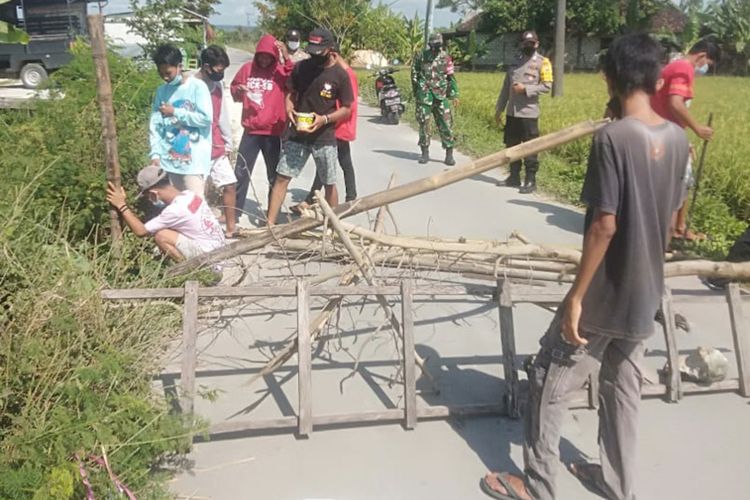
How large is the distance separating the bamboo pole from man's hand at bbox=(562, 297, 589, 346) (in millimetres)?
1069

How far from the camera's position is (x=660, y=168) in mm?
2590

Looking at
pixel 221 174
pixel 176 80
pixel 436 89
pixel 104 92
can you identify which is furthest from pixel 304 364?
pixel 436 89

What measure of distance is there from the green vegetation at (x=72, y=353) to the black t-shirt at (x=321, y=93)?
82.8 inches

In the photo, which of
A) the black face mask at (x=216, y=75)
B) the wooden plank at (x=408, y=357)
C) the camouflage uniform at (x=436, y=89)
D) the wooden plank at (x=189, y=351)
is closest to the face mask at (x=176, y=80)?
the black face mask at (x=216, y=75)

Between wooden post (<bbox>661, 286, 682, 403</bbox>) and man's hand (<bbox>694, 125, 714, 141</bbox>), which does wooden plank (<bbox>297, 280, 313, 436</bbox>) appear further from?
man's hand (<bbox>694, 125, 714, 141</bbox>)

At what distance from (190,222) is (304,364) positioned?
166 centimetres

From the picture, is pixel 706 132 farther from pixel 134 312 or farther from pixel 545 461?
pixel 134 312

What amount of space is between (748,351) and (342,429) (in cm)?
217

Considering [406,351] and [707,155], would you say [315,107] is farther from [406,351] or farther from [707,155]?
[707,155]

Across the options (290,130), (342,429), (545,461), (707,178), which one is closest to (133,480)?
(342,429)

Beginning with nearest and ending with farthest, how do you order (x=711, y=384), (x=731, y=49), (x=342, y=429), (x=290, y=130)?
(x=342, y=429) < (x=711, y=384) < (x=290, y=130) < (x=731, y=49)

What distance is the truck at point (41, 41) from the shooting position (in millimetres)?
18516

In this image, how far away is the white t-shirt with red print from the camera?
457 cm

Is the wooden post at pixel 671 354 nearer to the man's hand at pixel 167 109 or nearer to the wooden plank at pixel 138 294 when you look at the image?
the wooden plank at pixel 138 294
